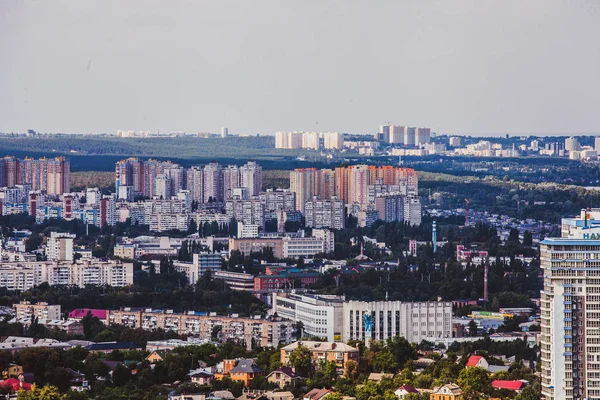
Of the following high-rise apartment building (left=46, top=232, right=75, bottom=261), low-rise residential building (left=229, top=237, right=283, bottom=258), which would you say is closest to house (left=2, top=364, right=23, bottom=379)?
high-rise apartment building (left=46, top=232, right=75, bottom=261)

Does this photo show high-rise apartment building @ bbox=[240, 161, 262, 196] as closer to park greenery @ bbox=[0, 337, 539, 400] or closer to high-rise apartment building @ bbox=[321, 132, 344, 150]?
high-rise apartment building @ bbox=[321, 132, 344, 150]

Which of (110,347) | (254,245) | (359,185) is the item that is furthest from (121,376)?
(359,185)

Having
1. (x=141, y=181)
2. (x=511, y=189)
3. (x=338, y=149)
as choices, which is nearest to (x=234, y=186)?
(x=141, y=181)

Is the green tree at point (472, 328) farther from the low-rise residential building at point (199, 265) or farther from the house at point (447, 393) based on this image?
the low-rise residential building at point (199, 265)

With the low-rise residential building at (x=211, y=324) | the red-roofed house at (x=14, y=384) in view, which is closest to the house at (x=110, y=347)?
the low-rise residential building at (x=211, y=324)

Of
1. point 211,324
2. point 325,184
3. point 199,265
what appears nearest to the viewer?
point 211,324

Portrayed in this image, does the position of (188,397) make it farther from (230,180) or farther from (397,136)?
(397,136)
